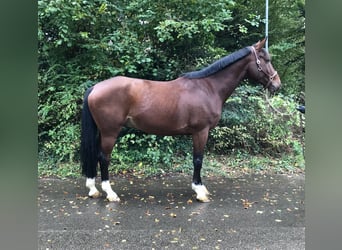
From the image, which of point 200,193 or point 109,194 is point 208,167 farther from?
point 109,194

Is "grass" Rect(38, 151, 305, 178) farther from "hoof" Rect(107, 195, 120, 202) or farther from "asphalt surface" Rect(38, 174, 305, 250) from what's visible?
"hoof" Rect(107, 195, 120, 202)

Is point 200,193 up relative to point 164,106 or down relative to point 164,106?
down

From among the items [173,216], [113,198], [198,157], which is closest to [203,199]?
[198,157]

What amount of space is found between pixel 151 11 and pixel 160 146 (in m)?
2.31

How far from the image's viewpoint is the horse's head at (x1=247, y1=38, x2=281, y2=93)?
424 cm

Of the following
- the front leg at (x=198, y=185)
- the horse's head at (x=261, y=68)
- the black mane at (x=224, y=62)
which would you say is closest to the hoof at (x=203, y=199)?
the front leg at (x=198, y=185)

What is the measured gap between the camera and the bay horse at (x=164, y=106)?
4.09m

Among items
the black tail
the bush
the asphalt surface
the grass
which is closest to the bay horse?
the black tail

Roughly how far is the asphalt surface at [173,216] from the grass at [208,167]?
0.33 metres

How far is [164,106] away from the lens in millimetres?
4188

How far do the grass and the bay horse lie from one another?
1233 millimetres

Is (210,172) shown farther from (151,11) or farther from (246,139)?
(151,11)

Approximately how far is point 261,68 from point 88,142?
229cm
